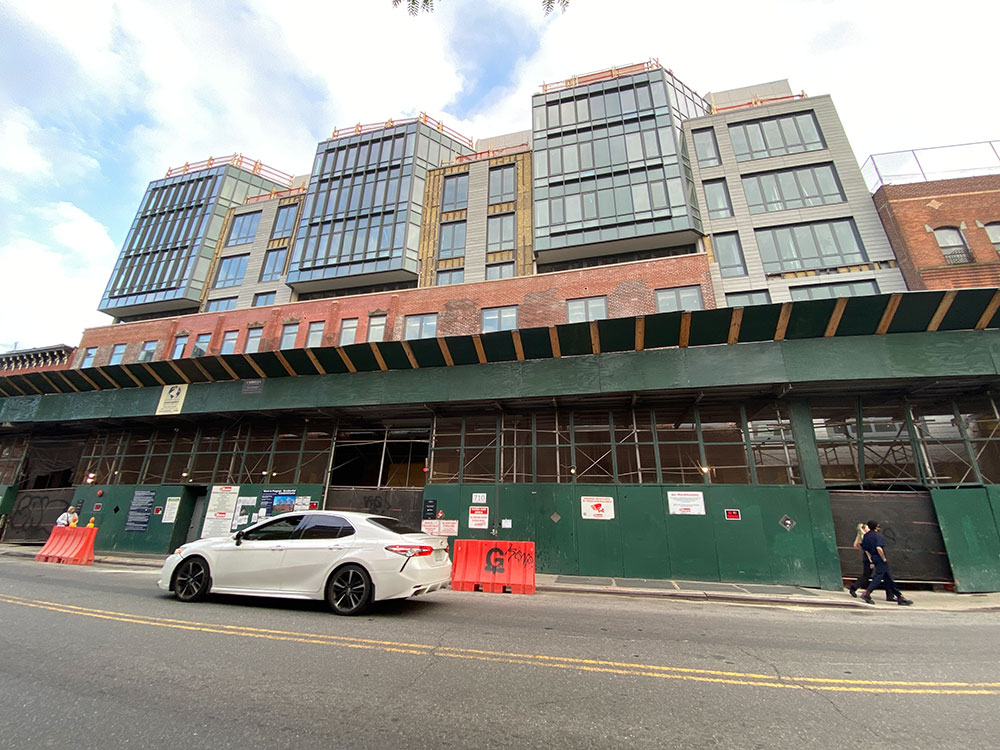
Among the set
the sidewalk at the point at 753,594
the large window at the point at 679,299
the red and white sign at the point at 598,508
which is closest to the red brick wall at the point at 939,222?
the large window at the point at 679,299

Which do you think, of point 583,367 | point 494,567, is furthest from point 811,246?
point 494,567

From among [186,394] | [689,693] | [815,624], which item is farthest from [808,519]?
[186,394]

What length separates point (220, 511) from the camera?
16562 millimetres

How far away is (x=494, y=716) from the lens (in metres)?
3.18

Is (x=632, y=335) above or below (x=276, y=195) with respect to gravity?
below

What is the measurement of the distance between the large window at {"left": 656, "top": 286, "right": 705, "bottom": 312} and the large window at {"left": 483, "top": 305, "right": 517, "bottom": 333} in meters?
7.30

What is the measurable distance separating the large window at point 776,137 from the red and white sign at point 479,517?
2748 centimetres

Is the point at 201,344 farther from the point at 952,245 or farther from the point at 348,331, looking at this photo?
the point at 952,245

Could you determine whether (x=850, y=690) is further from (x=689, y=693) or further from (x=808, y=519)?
(x=808, y=519)

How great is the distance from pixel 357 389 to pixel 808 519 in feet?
48.7

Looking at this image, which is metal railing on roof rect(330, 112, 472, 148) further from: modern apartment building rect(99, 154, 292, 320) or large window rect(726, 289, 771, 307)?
large window rect(726, 289, 771, 307)

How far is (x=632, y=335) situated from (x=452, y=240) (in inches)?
797

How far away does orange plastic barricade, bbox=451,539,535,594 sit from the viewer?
973 cm

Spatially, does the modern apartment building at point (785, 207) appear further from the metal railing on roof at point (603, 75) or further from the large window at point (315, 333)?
the large window at point (315, 333)
